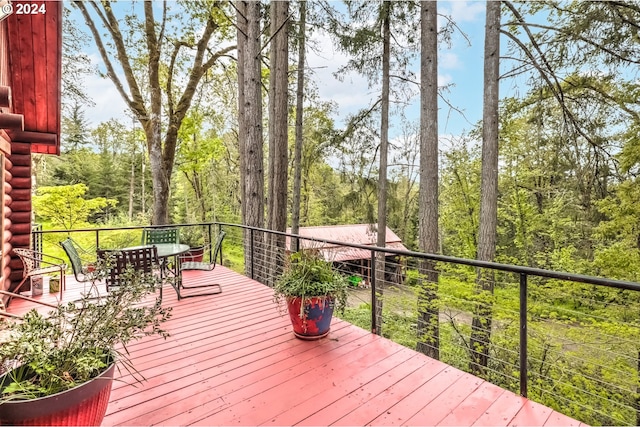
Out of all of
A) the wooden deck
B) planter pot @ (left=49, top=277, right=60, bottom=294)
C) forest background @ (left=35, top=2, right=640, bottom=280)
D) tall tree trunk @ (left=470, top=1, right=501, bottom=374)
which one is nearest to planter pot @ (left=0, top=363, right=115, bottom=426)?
the wooden deck

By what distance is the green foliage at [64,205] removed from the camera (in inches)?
373

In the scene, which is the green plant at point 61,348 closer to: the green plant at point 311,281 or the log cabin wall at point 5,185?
the green plant at point 311,281

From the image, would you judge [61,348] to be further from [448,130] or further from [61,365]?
[448,130]

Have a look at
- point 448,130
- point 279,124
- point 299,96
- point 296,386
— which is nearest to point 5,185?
point 279,124

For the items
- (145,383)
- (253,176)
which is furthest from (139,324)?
(253,176)

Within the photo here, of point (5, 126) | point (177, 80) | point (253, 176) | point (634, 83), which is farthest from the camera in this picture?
point (177, 80)

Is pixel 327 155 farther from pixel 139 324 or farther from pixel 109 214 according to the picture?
pixel 109 214

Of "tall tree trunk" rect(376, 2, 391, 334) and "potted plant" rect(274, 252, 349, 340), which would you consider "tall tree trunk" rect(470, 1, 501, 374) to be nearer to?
"tall tree trunk" rect(376, 2, 391, 334)

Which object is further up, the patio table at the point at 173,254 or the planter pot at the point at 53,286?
the patio table at the point at 173,254

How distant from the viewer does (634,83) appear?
16.4ft

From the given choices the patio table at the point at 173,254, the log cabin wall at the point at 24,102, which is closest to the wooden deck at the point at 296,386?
the patio table at the point at 173,254

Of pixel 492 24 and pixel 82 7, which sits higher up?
pixel 82 7

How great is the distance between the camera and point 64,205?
389 inches

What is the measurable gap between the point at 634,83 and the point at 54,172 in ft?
71.4
